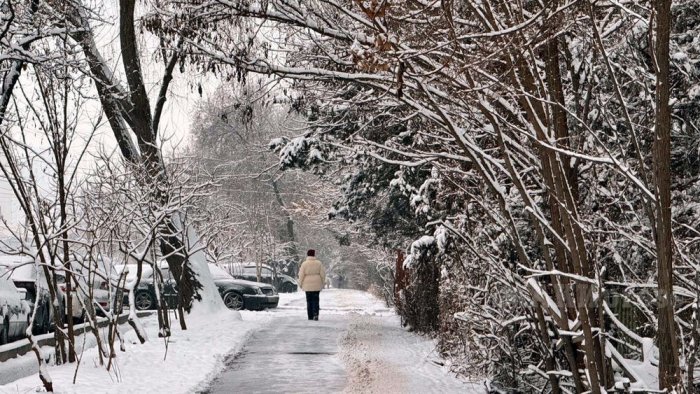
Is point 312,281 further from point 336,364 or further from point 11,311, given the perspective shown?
point 11,311

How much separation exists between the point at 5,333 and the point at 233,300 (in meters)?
13.3

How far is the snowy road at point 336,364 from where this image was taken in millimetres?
9858

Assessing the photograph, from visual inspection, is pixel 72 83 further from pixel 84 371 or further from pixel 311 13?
pixel 311 13

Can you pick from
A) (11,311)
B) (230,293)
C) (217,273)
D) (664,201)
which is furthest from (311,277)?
(664,201)

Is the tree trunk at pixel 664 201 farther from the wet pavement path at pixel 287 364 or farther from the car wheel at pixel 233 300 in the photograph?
the car wheel at pixel 233 300

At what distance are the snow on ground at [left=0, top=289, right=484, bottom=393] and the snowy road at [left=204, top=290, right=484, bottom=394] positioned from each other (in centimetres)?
1

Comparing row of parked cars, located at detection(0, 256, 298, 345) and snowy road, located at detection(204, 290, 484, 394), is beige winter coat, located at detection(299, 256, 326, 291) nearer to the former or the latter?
snowy road, located at detection(204, 290, 484, 394)

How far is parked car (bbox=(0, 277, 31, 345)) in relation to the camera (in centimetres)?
1230

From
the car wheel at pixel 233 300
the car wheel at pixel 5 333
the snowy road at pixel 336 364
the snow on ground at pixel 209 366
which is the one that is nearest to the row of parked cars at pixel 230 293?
the car wheel at pixel 233 300

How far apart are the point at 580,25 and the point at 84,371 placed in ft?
23.2

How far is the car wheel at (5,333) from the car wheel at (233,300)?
1307 cm

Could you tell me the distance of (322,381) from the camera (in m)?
10.3

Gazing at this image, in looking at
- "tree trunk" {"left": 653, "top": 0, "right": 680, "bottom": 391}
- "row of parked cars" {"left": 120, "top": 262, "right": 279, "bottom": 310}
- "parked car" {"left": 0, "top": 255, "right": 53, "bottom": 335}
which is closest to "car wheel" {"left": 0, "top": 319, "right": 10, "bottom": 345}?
"parked car" {"left": 0, "top": 255, "right": 53, "bottom": 335}

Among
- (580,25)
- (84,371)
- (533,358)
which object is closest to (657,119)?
(580,25)
